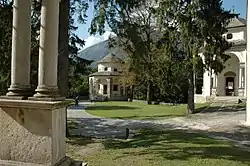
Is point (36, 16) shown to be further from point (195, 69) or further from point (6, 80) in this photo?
point (195, 69)

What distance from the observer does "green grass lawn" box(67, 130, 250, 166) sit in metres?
9.46

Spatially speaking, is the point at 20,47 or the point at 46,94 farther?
the point at 20,47

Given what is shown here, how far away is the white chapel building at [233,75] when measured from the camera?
38531 millimetres

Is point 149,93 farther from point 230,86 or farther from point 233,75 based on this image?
point 233,75

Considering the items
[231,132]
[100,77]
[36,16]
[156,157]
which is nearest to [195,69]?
[231,132]

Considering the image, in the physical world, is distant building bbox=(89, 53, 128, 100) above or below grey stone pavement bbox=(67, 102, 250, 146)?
above

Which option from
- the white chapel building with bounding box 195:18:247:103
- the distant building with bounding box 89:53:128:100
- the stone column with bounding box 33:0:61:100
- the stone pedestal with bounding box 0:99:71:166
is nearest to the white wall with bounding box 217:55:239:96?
the white chapel building with bounding box 195:18:247:103

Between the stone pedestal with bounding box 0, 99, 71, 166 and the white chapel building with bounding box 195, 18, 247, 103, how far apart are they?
3439 centimetres

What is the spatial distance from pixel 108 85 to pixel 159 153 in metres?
49.9

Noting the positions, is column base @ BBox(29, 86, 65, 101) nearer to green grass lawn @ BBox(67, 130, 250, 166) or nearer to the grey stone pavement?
green grass lawn @ BBox(67, 130, 250, 166)

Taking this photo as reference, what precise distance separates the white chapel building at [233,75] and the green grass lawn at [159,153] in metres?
27.0

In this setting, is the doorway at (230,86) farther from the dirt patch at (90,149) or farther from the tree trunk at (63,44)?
the dirt patch at (90,149)

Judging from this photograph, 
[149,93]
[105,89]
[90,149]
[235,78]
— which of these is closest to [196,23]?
[90,149]

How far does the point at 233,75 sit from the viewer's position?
138ft
